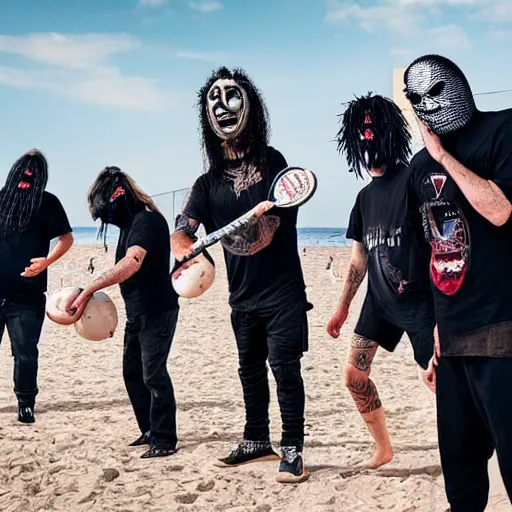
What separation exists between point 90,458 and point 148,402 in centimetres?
51

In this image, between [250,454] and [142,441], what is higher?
[250,454]

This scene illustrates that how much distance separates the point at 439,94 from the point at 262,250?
5.50 ft

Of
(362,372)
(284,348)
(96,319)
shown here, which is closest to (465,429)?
(362,372)

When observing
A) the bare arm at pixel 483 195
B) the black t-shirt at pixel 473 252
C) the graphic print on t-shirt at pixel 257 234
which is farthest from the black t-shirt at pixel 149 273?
the bare arm at pixel 483 195

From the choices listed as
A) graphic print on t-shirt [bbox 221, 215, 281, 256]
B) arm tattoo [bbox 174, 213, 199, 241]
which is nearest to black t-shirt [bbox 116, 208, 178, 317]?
arm tattoo [bbox 174, 213, 199, 241]

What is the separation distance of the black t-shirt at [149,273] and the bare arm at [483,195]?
2.61 metres

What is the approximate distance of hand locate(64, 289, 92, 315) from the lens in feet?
16.5

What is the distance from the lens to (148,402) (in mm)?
5395

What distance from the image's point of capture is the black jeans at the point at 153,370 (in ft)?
16.6

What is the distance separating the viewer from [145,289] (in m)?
5.07

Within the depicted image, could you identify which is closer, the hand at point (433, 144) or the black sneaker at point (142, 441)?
the hand at point (433, 144)

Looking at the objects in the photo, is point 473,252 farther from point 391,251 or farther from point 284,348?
point 284,348

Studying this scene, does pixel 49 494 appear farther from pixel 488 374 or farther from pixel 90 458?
pixel 488 374

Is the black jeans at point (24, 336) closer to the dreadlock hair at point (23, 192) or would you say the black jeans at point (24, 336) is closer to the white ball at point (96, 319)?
the dreadlock hair at point (23, 192)
